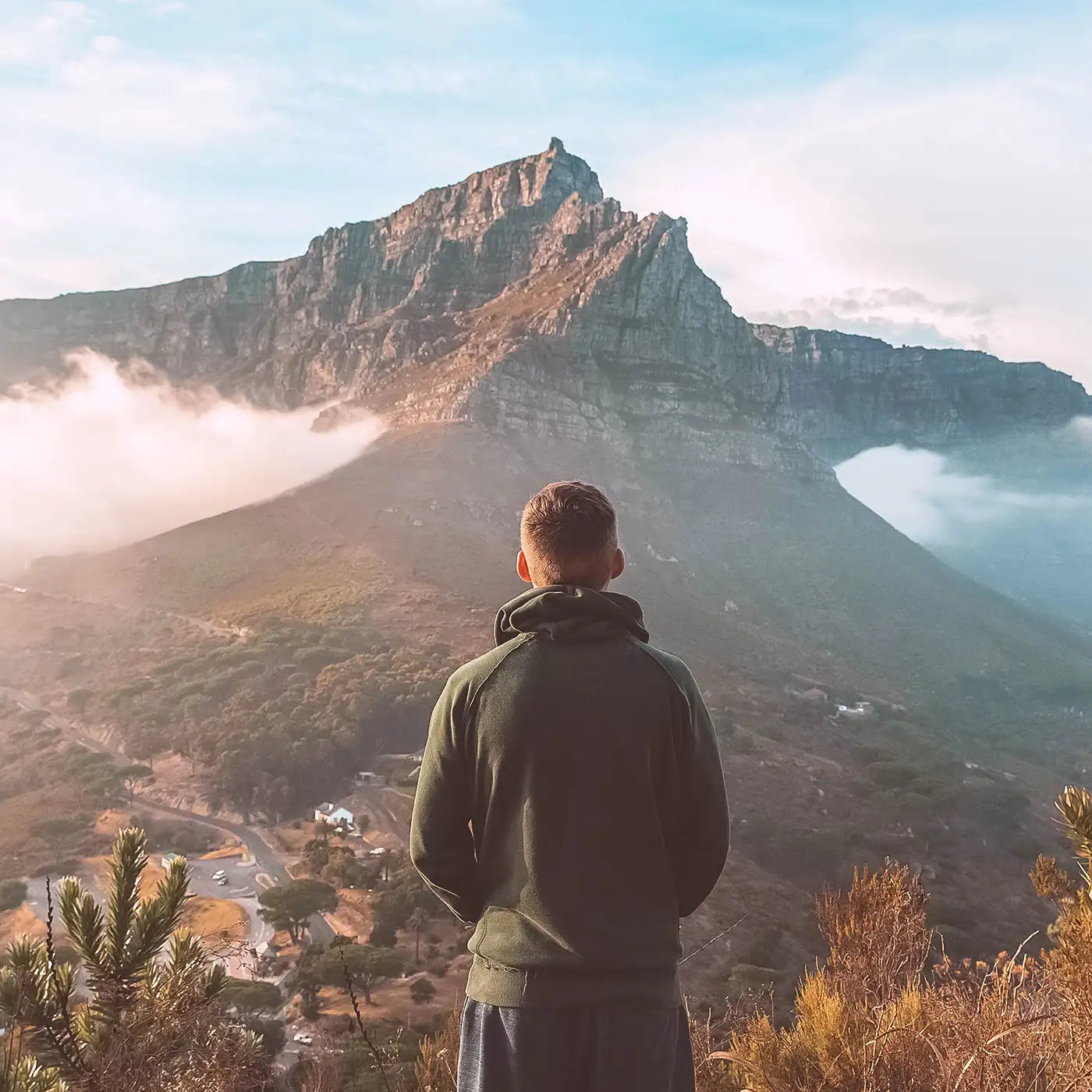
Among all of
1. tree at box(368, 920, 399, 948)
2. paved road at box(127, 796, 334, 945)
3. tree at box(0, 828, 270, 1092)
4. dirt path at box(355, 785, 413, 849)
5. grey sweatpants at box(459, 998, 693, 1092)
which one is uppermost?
grey sweatpants at box(459, 998, 693, 1092)

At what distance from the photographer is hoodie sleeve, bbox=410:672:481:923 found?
183cm

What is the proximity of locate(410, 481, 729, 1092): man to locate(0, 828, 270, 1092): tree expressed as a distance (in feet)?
5.34

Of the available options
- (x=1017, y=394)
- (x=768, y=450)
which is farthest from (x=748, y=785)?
(x=1017, y=394)

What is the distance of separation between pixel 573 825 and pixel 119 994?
7.30ft

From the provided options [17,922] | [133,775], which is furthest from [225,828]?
[17,922]

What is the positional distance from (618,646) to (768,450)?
85.1 meters

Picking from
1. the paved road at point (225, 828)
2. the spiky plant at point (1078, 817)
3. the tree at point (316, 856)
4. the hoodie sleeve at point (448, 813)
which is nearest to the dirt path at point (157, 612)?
the paved road at point (225, 828)

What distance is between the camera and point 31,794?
1147 inches

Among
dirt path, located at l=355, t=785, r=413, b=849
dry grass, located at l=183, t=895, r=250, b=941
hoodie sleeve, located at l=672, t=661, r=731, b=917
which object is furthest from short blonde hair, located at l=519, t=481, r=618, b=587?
dirt path, located at l=355, t=785, r=413, b=849

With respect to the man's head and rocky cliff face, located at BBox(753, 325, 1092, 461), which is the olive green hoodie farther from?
rocky cliff face, located at BBox(753, 325, 1092, 461)

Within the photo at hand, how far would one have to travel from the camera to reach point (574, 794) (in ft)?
5.74

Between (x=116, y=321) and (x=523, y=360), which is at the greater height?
(x=116, y=321)

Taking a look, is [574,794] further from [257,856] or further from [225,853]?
[225,853]

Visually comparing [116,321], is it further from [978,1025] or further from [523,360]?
[978,1025]
